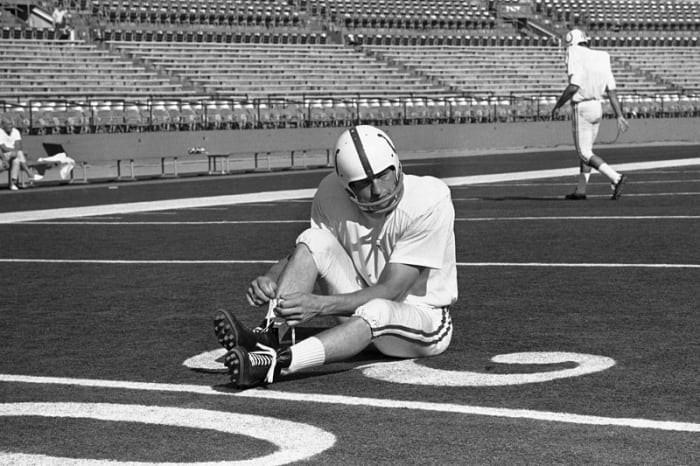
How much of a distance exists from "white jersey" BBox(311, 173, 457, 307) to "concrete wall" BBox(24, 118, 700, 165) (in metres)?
22.4

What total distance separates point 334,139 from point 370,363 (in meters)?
28.4

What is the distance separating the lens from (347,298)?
5820 mm

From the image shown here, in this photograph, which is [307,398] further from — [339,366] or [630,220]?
[630,220]

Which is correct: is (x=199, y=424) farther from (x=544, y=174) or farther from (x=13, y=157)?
(x=544, y=174)

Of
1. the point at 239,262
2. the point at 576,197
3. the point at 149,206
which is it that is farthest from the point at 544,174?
the point at 239,262

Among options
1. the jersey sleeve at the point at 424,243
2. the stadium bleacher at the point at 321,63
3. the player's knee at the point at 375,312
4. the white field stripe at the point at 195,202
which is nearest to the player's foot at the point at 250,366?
the player's knee at the point at 375,312

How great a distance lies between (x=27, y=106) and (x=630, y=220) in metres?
18.0

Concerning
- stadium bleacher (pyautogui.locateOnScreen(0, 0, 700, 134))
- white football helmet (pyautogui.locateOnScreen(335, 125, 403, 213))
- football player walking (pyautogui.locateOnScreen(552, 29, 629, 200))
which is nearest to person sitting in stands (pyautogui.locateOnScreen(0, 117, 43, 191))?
stadium bleacher (pyautogui.locateOnScreen(0, 0, 700, 134))

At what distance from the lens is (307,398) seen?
5289 millimetres

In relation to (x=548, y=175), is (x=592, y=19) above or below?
above

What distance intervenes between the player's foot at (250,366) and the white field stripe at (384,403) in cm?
6

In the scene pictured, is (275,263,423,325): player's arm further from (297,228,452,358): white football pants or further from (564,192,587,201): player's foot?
(564,192,587,201): player's foot

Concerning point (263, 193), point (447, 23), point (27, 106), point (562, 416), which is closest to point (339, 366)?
point (562, 416)

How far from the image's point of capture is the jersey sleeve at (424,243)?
233 inches
